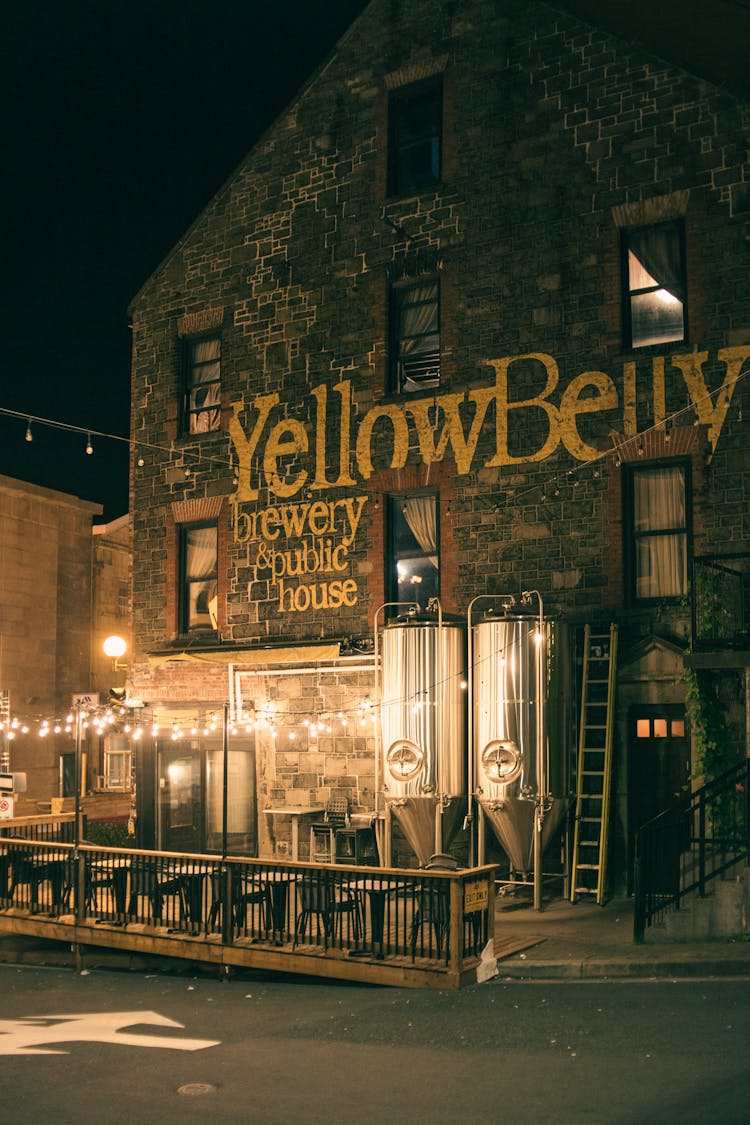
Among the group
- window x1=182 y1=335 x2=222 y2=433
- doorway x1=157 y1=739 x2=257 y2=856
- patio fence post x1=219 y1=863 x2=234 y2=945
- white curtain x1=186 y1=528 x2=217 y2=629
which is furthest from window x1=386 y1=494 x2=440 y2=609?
patio fence post x1=219 y1=863 x2=234 y2=945

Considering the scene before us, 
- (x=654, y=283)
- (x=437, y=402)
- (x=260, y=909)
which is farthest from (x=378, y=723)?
(x=654, y=283)

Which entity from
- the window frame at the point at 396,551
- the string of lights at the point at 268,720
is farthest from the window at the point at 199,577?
the window frame at the point at 396,551

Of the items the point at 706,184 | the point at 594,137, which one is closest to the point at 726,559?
the point at 706,184

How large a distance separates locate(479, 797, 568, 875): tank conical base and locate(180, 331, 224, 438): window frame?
8.93 metres

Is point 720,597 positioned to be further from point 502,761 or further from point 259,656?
point 259,656

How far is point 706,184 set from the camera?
17219mm

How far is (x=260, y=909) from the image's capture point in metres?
14.8

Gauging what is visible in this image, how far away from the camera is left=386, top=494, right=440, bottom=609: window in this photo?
19.4 m

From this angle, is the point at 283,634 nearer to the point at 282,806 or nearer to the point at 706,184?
the point at 282,806

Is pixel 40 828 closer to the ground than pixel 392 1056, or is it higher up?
higher up

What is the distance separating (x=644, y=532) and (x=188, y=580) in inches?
339

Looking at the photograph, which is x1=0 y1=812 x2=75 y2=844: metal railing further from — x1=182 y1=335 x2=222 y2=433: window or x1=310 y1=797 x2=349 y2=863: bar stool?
x1=182 y1=335 x2=222 y2=433: window

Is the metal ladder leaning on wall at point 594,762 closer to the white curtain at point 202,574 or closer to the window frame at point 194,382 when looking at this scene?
the white curtain at point 202,574

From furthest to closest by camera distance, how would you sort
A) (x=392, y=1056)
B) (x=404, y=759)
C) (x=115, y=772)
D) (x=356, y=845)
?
(x=115, y=772) < (x=356, y=845) < (x=404, y=759) < (x=392, y=1056)
